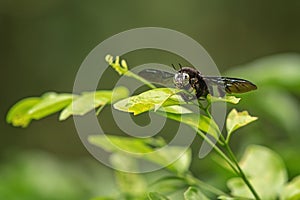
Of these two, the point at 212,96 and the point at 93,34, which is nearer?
the point at 212,96

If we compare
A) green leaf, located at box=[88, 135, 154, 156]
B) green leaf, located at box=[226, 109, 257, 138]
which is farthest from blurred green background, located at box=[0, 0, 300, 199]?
green leaf, located at box=[226, 109, 257, 138]

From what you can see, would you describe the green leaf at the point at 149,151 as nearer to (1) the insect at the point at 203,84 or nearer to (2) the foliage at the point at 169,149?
(2) the foliage at the point at 169,149

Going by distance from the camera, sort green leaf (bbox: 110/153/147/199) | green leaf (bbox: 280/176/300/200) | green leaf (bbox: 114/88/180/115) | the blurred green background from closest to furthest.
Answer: green leaf (bbox: 114/88/180/115) < green leaf (bbox: 280/176/300/200) < green leaf (bbox: 110/153/147/199) < the blurred green background

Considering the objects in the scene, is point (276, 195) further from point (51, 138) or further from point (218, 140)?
point (51, 138)

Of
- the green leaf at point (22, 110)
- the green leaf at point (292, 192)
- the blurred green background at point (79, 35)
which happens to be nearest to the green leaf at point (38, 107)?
the green leaf at point (22, 110)

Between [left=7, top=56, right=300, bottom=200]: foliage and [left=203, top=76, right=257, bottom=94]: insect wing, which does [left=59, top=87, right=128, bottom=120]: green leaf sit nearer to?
[left=7, top=56, right=300, bottom=200]: foliage

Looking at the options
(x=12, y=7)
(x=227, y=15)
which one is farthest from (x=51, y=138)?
(x=227, y=15)
